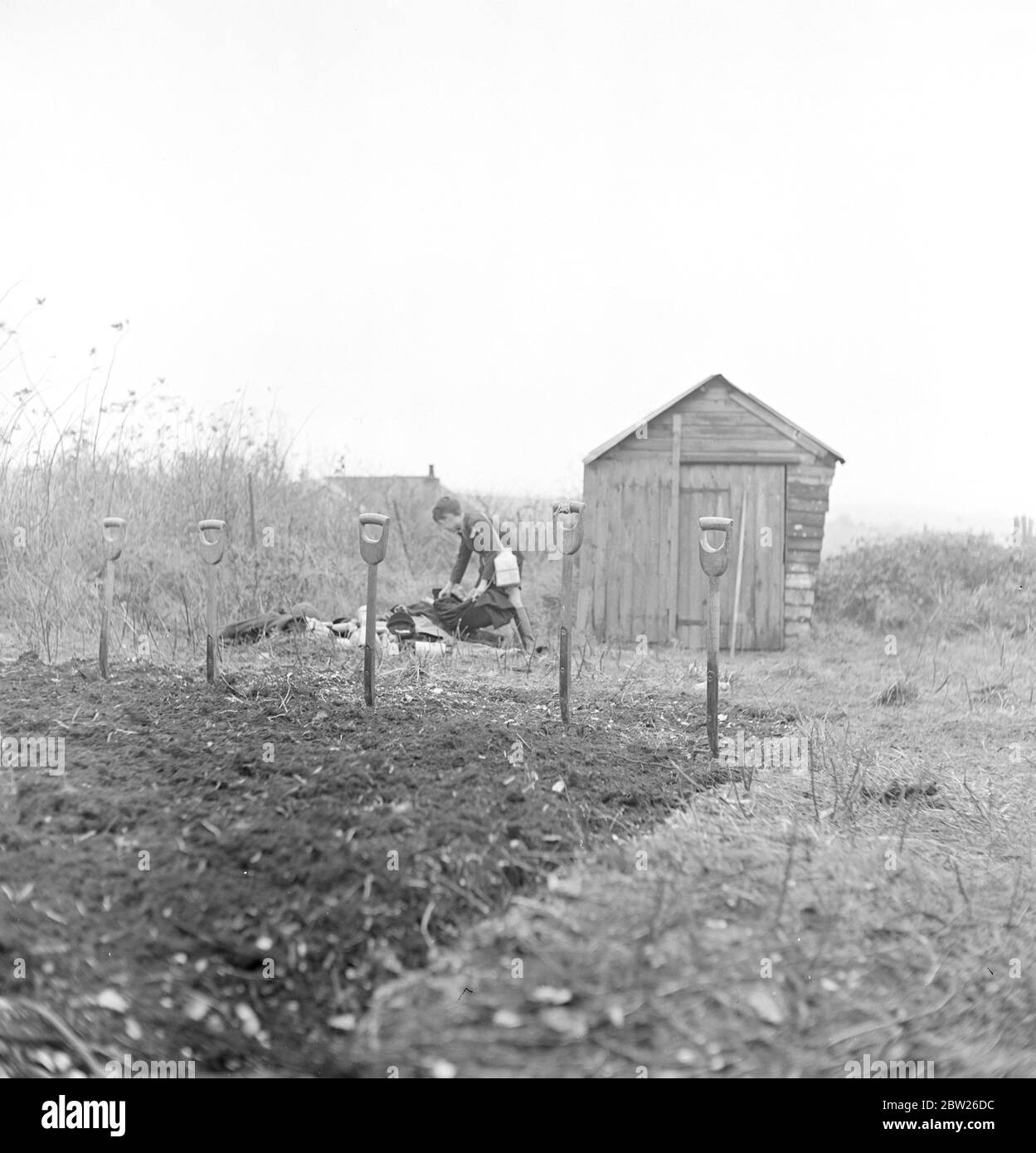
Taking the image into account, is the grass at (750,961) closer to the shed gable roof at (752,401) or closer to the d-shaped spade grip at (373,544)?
the d-shaped spade grip at (373,544)

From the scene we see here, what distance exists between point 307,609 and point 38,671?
109 inches

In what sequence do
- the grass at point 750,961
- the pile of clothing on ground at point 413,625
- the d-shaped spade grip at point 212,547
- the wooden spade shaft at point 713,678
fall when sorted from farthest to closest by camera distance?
the pile of clothing on ground at point 413,625
the d-shaped spade grip at point 212,547
the wooden spade shaft at point 713,678
the grass at point 750,961

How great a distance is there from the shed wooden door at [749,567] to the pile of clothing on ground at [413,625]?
2.11 meters

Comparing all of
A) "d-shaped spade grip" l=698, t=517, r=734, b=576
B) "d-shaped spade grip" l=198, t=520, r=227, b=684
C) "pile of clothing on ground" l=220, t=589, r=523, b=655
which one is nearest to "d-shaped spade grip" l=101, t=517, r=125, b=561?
"d-shaped spade grip" l=198, t=520, r=227, b=684

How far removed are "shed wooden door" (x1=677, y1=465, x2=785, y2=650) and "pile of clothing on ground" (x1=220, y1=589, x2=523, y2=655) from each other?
211 centimetres

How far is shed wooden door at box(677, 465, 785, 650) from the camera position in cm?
992

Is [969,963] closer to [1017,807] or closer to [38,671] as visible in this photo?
[1017,807]

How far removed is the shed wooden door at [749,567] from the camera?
391 inches

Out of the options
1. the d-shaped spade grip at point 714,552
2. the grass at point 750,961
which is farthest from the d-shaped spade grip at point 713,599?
the grass at point 750,961

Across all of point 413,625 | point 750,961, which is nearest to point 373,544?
point 750,961

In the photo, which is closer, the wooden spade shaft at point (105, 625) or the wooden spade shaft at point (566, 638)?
the wooden spade shaft at point (566, 638)

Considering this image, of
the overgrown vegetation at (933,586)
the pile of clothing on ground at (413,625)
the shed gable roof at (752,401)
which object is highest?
the shed gable roof at (752,401)
